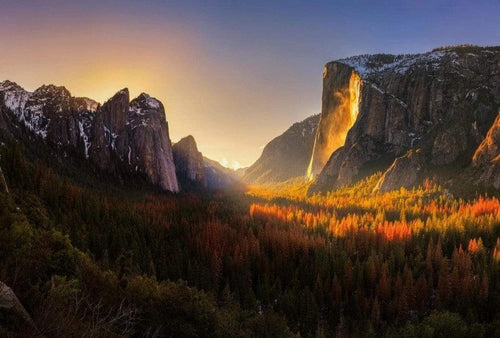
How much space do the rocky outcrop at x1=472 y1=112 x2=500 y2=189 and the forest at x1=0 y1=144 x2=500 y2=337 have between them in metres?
14.0

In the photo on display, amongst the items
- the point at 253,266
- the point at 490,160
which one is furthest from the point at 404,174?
the point at 253,266

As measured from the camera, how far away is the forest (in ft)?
104

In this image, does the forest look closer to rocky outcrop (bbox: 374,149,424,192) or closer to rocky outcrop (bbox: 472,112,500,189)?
rocky outcrop (bbox: 472,112,500,189)

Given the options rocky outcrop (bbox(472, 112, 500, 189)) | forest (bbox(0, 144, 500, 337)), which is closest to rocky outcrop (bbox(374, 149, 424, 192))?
rocky outcrop (bbox(472, 112, 500, 189))

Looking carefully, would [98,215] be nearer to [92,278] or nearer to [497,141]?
[92,278]

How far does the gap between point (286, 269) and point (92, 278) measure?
60.8 m

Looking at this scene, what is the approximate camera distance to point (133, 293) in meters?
34.0

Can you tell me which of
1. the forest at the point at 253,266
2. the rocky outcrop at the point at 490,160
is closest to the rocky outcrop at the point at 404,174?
the rocky outcrop at the point at 490,160

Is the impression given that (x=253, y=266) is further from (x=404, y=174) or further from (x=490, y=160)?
(x=404, y=174)

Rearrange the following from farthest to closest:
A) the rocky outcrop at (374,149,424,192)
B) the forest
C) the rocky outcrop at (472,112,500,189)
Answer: the rocky outcrop at (374,149,424,192)
the rocky outcrop at (472,112,500,189)
the forest

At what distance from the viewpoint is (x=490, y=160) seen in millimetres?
136875

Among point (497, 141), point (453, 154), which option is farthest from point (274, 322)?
point (453, 154)

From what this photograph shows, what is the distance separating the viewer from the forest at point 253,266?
3178cm

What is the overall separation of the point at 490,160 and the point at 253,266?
378 feet
